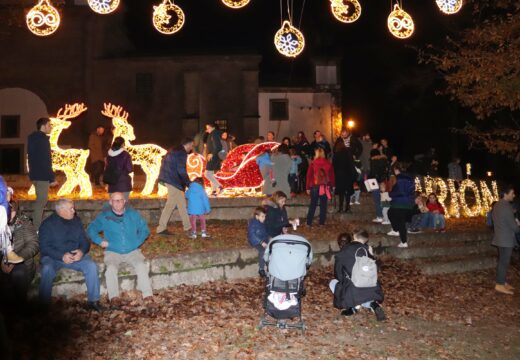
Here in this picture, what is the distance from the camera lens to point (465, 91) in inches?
622

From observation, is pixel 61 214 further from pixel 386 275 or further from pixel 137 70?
pixel 137 70

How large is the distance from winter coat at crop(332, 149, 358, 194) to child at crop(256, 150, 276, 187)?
1664 mm

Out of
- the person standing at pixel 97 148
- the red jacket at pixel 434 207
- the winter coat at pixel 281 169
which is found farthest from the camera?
the person standing at pixel 97 148

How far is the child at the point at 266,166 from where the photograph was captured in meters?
15.3

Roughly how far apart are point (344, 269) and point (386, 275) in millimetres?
3256

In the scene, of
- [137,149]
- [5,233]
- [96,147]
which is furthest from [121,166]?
[96,147]

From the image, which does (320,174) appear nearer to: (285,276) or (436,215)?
(436,215)

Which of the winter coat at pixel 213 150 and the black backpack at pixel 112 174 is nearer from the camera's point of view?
the black backpack at pixel 112 174

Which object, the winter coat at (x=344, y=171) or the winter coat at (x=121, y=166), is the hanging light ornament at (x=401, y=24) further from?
the winter coat at (x=121, y=166)

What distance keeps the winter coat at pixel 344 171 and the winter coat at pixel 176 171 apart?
178 inches

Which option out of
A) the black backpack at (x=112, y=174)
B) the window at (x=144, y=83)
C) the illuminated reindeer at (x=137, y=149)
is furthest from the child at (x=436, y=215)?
the window at (x=144, y=83)

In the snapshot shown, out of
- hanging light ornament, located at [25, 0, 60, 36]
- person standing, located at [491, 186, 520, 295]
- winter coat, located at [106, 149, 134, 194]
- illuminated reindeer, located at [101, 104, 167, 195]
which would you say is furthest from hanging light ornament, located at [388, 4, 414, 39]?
hanging light ornament, located at [25, 0, 60, 36]

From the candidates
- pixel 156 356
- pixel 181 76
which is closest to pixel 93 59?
pixel 181 76

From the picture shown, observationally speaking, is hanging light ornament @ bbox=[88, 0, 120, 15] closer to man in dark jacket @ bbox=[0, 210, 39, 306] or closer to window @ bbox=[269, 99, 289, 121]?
man in dark jacket @ bbox=[0, 210, 39, 306]
